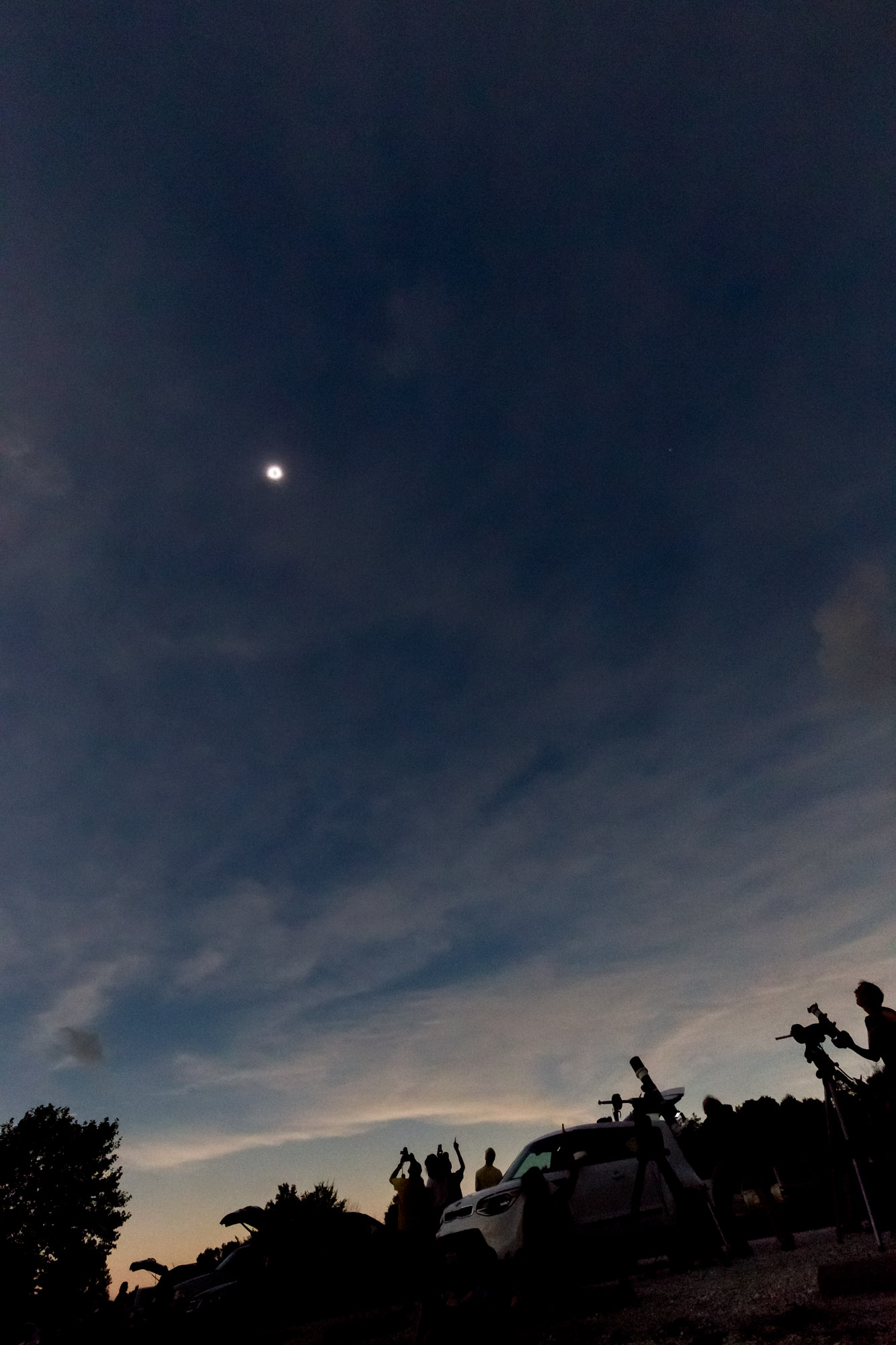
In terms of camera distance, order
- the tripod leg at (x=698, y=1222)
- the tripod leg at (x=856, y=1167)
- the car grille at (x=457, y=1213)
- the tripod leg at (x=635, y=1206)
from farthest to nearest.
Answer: the tripod leg at (x=698, y=1222) < the car grille at (x=457, y=1213) < the tripod leg at (x=635, y=1206) < the tripod leg at (x=856, y=1167)

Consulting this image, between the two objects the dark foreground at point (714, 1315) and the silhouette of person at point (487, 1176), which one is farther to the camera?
the silhouette of person at point (487, 1176)

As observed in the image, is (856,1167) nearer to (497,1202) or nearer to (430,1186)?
(497,1202)

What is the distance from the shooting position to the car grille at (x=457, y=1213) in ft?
24.1

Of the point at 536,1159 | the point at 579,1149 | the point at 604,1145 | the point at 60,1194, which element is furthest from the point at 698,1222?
the point at 60,1194

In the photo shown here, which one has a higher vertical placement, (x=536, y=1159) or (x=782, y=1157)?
(x=536, y=1159)

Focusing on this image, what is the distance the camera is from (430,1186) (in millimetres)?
10492

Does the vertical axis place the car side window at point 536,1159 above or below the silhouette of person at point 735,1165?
above

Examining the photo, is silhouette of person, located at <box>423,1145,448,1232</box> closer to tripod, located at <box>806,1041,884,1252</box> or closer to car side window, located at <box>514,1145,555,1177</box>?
car side window, located at <box>514,1145,555,1177</box>

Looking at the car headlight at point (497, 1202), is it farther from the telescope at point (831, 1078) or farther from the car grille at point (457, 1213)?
the telescope at point (831, 1078)

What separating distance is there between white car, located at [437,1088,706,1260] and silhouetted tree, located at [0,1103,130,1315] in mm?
44786

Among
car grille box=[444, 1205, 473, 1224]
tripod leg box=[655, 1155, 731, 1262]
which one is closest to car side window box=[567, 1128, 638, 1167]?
tripod leg box=[655, 1155, 731, 1262]

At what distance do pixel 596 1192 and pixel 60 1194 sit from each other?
1939 inches

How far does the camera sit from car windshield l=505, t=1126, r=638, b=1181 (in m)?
7.73

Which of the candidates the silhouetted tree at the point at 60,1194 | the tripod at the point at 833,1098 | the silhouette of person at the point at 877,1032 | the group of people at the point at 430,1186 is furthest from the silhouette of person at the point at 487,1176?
the silhouetted tree at the point at 60,1194
